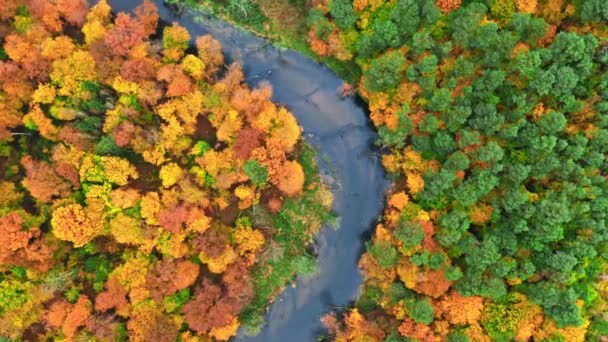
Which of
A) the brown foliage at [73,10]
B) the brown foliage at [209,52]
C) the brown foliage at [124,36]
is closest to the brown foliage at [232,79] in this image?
the brown foliage at [209,52]

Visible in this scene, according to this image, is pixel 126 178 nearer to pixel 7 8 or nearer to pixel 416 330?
pixel 7 8

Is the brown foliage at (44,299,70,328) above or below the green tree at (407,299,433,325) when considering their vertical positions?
below

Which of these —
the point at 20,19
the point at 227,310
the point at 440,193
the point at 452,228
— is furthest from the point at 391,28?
the point at 20,19

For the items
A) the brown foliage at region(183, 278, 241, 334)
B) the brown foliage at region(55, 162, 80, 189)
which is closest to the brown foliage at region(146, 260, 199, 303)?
the brown foliage at region(183, 278, 241, 334)

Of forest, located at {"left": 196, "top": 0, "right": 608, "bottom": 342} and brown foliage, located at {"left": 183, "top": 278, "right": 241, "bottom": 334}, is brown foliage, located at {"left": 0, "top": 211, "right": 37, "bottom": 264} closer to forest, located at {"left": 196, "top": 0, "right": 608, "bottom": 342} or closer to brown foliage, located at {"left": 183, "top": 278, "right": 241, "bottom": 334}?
brown foliage, located at {"left": 183, "top": 278, "right": 241, "bottom": 334}

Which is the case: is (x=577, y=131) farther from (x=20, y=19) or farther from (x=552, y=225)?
(x=20, y=19)
